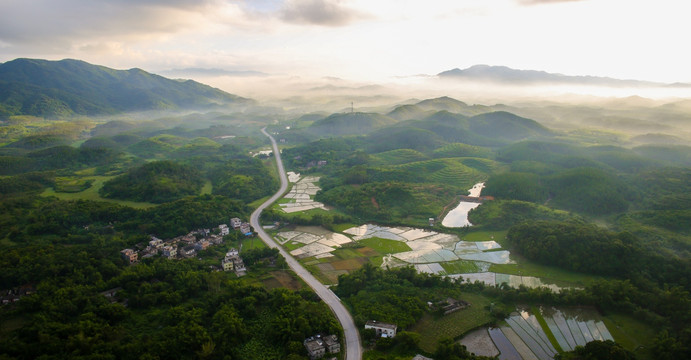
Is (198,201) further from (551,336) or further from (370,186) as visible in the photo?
(551,336)

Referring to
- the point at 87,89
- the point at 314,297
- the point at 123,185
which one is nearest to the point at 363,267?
the point at 314,297

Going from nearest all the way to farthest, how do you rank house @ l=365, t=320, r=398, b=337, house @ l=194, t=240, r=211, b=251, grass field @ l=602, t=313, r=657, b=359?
grass field @ l=602, t=313, r=657, b=359 → house @ l=365, t=320, r=398, b=337 → house @ l=194, t=240, r=211, b=251

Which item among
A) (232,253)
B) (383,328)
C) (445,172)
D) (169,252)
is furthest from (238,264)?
(445,172)

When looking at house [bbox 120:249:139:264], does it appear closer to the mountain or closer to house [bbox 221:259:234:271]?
house [bbox 221:259:234:271]

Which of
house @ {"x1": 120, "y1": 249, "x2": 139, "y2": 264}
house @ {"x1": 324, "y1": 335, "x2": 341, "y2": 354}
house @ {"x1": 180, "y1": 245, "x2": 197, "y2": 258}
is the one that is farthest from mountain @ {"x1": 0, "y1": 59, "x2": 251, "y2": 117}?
house @ {"x1": 324, "y1": 335, "x2": 341, "y2": 354}

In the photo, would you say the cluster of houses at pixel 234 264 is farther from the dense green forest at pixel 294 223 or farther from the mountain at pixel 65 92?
the mountain at pixel 65 92

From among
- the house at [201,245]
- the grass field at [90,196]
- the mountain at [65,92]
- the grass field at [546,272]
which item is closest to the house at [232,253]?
the house at [201,245]
